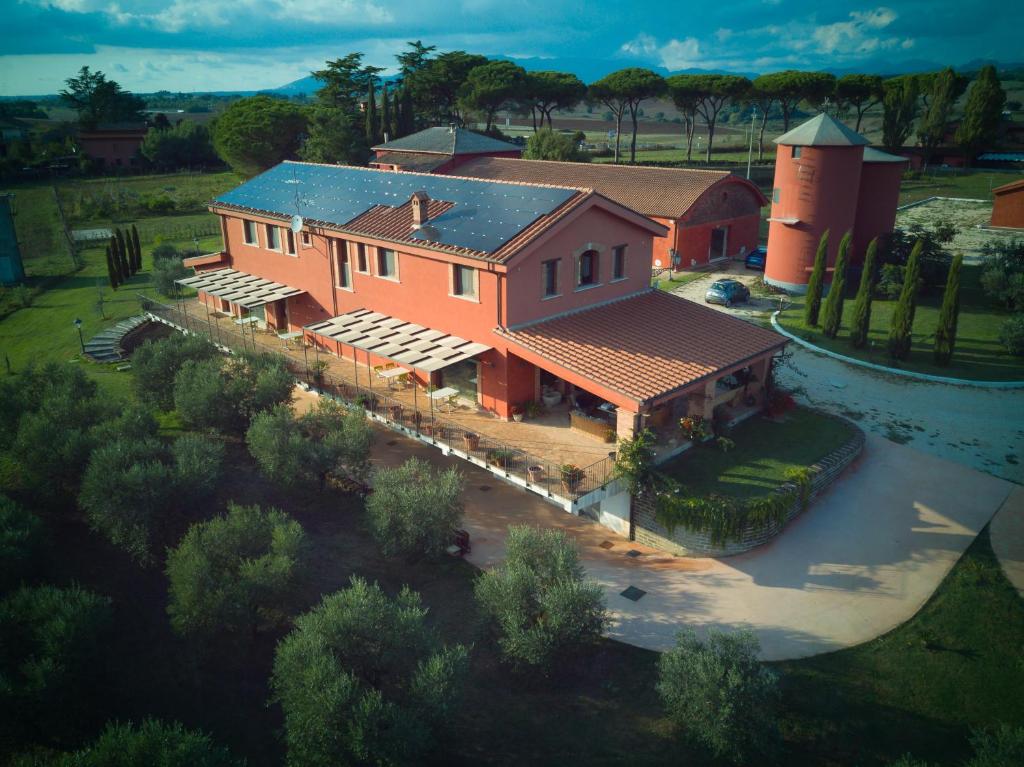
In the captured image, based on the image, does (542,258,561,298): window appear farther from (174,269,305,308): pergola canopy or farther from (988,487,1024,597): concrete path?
(988,487,1024,597): concrete path

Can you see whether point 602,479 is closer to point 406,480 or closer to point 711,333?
point 406,480

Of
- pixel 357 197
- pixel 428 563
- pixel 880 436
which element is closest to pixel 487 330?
pixel 428 563

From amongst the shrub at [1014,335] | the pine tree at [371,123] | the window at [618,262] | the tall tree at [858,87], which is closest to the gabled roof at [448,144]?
the pine tree at [371,123]

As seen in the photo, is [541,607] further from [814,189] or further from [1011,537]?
[814,189]

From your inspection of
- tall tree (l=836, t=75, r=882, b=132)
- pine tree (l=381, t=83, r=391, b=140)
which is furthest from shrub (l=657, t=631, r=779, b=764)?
tall tree (l=836, t=75, r=882, b=132)

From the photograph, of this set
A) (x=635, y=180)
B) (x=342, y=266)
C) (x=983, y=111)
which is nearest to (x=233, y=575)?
(x=342, y=266)
